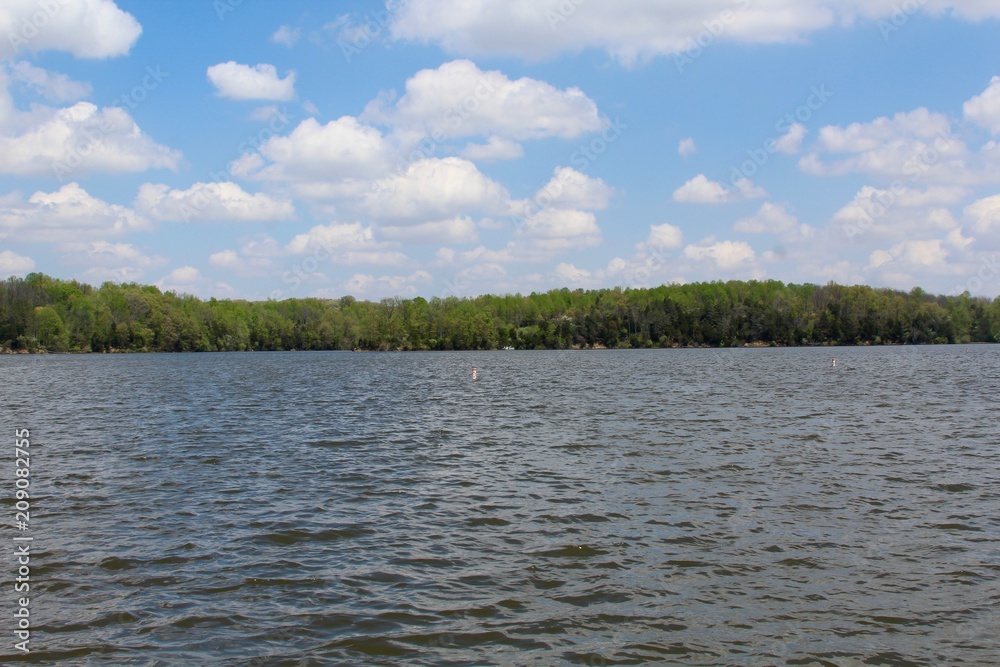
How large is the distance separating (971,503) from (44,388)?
64112mm

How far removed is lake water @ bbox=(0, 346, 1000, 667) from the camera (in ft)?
31.3

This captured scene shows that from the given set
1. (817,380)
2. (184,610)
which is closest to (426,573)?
(184,610)

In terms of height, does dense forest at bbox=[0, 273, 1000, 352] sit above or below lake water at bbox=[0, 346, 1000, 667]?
above

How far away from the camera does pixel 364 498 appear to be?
58.4 feet

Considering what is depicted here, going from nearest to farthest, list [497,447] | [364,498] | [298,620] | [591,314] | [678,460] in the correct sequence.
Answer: [298,620]
[364,498]
[678,460]
[497,447]
[591,314]

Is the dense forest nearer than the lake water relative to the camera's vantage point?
No

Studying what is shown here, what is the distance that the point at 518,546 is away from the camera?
13.6 m

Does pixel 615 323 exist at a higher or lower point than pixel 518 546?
higher

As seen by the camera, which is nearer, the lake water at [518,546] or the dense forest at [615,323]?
the lake water at [518,546]

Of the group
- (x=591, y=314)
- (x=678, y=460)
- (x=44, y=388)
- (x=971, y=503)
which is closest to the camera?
(x=971, y=503)

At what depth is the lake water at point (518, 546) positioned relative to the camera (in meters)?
9.54

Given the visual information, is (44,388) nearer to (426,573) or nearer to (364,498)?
(364,498)

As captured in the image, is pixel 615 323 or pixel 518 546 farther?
pixel 615 323

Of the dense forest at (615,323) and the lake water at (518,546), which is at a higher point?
the dense forest at (615,323)
